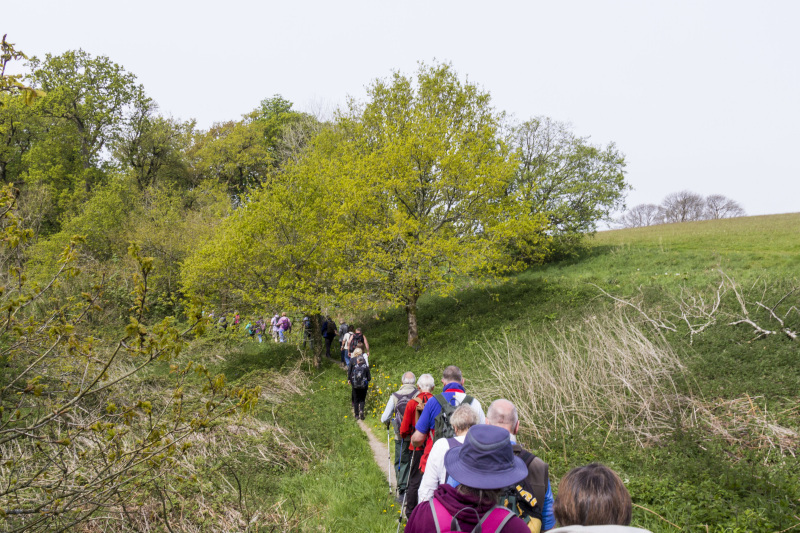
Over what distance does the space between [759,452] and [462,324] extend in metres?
11.9

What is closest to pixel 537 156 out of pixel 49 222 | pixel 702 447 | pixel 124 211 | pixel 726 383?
pixel 726 383

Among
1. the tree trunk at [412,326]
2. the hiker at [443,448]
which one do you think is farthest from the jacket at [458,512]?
the tree trunk at [412,326]

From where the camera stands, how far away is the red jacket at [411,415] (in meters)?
5.08

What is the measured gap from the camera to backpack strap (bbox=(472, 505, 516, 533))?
2.12m

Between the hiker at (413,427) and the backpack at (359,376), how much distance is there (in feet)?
14.0

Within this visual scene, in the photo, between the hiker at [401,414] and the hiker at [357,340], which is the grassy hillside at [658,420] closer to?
the hiker at [401,414]

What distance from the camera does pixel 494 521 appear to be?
7.05 ft

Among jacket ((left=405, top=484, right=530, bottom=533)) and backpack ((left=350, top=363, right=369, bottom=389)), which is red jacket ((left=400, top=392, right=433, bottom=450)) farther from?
backpack ((left=350, top=363, right=369, bottom=389))

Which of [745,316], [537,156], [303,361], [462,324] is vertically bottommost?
[303,361]

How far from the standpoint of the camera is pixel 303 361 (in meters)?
16.4

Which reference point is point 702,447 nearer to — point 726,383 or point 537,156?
point 726,383

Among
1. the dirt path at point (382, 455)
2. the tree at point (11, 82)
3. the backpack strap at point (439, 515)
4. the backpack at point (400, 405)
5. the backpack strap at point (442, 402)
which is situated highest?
the tree at point (11, 82)

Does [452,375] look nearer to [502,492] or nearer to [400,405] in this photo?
[400,405]

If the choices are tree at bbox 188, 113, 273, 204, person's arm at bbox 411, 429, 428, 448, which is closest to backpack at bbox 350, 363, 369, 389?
person's arm at bbox 411, 429, 428, 448
